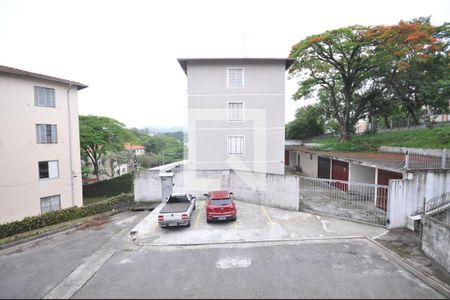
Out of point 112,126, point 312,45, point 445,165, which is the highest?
point 312,45

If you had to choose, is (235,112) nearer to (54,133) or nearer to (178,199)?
(178,199)

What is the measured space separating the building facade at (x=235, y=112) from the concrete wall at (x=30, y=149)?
9.53 m

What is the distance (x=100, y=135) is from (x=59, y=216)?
14.0 meters

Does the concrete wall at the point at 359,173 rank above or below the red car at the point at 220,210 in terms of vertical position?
above

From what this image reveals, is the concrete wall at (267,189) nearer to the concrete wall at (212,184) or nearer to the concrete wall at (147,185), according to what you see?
the concrete wall at (212,184)

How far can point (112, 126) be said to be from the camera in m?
25.2

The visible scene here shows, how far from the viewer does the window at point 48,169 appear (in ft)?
51.2

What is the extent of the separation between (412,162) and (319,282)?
9163 millimetres

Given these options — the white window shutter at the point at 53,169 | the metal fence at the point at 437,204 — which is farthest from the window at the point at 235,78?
the white window shutter at the point at 53,169

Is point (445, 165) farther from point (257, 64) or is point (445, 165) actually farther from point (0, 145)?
point (0, 145)

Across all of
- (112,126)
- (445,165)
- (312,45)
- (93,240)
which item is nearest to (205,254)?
(93,240)

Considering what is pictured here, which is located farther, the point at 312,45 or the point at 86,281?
the point at 312,45

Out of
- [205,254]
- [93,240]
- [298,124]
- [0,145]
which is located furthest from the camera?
[298,124]

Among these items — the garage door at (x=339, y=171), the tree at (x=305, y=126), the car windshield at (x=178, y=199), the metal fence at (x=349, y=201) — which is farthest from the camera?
the tree at (x=305, y=126)
